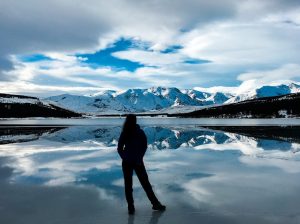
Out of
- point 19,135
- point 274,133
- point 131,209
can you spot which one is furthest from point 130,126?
point 274,133

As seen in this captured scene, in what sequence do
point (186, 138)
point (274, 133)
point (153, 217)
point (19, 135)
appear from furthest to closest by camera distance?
point (274, 133), point (19, 135), point (186, 138), point (153, 217)

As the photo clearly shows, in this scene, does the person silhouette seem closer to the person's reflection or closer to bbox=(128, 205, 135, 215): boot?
bbox=(128, 205, 135, 215): boot

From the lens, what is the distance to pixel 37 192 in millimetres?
12094

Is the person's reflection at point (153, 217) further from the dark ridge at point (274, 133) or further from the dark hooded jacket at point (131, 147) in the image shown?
the dark ridge at point (274, 133)

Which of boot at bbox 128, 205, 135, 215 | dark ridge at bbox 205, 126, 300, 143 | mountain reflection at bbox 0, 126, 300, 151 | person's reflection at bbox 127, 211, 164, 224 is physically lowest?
person's reflection at bbox 127, 211, 164, 224

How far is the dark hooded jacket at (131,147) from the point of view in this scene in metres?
9.70

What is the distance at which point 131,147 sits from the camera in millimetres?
9703

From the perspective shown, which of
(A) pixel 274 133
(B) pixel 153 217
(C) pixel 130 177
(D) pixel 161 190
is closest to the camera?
(B) pixel 153 217

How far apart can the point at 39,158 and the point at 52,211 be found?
1185 cm

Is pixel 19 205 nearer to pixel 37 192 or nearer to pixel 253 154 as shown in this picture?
pixel 37 192

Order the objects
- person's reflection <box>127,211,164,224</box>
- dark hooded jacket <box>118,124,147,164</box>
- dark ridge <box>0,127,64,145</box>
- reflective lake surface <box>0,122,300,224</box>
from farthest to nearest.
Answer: dark ridge <box>0,127,64,145</box> < dark hooded jacket <box>118,124,147,164</box> < reflective lake surface <box>0,122,300,224</box> < person's reflection <box>127,211,164,224</box>

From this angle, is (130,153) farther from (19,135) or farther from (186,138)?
(19,135)

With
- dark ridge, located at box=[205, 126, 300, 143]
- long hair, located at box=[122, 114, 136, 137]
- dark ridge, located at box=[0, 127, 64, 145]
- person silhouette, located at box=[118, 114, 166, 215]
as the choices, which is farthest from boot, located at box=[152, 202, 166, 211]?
dark ridge, located at box=[205, 126, 300, 143]

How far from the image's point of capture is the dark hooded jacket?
970cm
